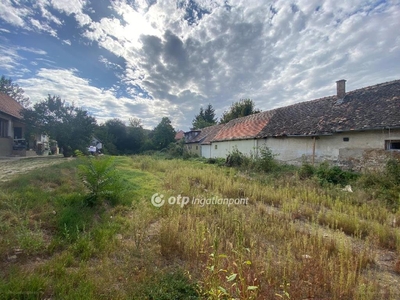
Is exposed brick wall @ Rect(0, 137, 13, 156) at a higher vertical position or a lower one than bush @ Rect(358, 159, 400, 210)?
higher

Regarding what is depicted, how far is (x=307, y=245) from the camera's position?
142 inches

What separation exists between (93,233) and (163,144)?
33694 mm

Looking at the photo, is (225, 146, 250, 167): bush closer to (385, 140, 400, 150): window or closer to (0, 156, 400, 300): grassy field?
(385, 140, 400, 150): window

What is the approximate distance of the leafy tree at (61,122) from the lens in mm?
16453

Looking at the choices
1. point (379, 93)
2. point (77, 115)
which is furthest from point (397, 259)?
point (77, 115)

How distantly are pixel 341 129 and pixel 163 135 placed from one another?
29.9 meters

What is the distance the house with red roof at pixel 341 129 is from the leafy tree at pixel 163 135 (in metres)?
22.0

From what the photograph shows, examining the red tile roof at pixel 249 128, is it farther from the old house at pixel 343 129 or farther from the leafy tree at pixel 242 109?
the leafy tree at pixel 242 109

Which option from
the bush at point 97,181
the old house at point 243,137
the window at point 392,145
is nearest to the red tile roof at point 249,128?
the old house at point 243,137

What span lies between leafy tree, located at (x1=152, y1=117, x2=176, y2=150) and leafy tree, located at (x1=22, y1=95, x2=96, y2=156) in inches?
724

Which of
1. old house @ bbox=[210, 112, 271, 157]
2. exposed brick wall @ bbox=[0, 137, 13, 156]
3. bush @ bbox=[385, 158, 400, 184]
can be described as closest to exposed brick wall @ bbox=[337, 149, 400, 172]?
bush @ bbox=[385, 158, 400, 184]

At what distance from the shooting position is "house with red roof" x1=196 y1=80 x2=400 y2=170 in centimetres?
995

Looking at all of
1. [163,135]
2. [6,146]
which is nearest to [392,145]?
[6,146]

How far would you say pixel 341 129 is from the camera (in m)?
11.2
